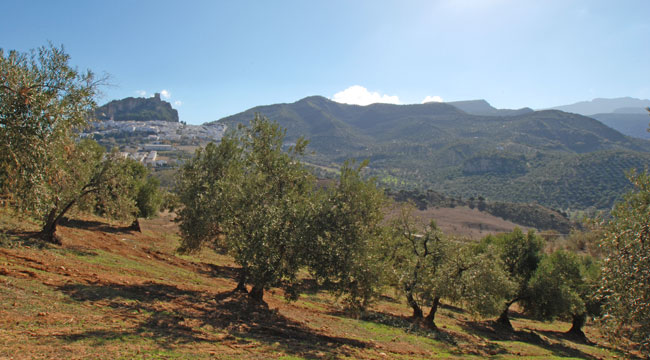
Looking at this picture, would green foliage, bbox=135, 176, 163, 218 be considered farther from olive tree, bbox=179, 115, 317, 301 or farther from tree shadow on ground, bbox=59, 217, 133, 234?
olive tree, bbox=179, 115, 317, 301

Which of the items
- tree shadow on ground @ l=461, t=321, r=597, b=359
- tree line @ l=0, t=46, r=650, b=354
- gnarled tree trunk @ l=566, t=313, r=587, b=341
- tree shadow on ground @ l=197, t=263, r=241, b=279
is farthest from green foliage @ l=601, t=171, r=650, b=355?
gnarled tree trunk @ l=566, t=313, r=587, b=341

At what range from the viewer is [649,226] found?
12.9 meters

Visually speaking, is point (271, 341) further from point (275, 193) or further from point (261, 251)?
point (275, 193)

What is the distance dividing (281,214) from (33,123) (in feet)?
32.3

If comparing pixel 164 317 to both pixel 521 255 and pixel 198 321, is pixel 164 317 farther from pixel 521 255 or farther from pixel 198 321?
pixel 521 255

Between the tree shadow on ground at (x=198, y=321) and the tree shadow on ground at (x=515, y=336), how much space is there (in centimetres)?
1705

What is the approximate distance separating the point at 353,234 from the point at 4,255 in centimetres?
1659

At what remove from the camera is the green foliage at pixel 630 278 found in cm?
1273

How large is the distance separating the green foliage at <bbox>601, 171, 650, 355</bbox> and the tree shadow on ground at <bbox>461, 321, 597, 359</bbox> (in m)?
14.2

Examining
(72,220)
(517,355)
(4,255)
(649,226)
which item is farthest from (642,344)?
(72,220)

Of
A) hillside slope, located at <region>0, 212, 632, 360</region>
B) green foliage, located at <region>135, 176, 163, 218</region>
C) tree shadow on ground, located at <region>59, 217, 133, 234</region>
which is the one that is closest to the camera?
hillside slope, located at <region>0, 212, 632, 360</region>

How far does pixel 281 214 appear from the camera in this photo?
51.9 ft

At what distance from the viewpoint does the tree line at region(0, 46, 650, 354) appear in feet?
40.8

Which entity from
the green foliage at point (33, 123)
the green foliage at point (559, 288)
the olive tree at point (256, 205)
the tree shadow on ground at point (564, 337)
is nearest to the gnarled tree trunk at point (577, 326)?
the tree shadow on ground at point (564, 337)
